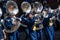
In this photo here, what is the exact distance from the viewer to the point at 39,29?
11.4m

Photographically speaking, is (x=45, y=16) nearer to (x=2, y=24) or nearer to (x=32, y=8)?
(x=32, y=8)

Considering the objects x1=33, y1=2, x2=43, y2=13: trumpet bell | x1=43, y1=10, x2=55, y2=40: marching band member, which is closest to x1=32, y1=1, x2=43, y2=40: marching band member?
x1=33, y1=2, x2=43, y2=13: trumpet bell

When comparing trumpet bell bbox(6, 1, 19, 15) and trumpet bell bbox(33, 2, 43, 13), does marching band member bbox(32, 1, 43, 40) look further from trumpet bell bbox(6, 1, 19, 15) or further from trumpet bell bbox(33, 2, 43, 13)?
trumpet bell bbox(6, 1, 19, 15)

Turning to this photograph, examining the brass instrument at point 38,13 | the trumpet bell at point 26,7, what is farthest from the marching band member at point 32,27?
the trumpet bell at point 26,7

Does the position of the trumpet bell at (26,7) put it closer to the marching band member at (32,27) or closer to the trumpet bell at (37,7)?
the marching band member at (32,27)

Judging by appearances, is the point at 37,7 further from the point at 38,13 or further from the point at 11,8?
the point at 11,8

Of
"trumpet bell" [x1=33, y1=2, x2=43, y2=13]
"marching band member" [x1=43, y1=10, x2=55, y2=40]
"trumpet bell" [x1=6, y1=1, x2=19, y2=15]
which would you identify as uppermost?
"trumpet bell" [x1=6, y1=1, x2=19, y2=15]

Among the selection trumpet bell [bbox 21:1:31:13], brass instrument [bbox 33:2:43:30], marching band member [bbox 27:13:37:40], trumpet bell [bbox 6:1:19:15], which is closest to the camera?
trumpet bell [bbox 6:1:19:15]

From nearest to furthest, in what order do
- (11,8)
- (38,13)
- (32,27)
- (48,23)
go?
(11,8) → (32,27) → (38,13) → (48,23)

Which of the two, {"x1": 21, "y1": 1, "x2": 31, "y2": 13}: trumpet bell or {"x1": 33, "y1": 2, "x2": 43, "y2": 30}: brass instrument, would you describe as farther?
{"x1": 33, "y1": 2, "x2": 43, "y2": 30}: brass instrument

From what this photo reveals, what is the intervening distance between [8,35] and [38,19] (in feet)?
4.97

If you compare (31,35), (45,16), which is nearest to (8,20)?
(31,35)

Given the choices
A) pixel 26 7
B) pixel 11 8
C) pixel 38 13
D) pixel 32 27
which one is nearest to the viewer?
pixel 11 8

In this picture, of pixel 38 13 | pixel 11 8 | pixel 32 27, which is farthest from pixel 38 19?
pixel 11 8
